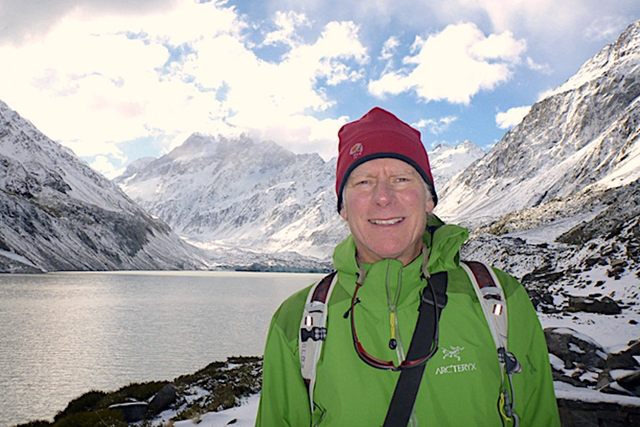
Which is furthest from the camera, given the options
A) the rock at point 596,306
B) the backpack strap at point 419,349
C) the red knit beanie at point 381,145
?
the rock at point 596,306

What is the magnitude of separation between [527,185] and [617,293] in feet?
581

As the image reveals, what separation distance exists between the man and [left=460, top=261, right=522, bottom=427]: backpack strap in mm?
27

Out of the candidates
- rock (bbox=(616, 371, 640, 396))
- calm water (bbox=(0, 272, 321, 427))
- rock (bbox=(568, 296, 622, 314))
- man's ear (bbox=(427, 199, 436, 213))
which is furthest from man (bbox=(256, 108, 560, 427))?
rock (bbox=(568, 296, 622, 314))

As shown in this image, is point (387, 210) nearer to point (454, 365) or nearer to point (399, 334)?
point (399, 334)

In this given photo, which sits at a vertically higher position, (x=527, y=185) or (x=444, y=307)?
(x=527, y=185)

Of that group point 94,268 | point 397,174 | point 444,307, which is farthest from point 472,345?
point 94,268

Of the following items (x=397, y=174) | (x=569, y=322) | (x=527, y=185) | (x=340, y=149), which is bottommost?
(x=569, y=322)

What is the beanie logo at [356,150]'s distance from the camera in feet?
11.7

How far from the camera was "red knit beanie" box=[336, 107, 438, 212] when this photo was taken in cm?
348

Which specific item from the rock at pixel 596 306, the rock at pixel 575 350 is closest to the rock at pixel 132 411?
the rock at pixel 575 350

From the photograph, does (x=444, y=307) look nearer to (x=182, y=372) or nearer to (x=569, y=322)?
(x=569, y=322)

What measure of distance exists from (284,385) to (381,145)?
208 centimetres

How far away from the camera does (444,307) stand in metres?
2.99

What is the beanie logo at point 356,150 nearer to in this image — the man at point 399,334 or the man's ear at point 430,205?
the man at point 399,334
